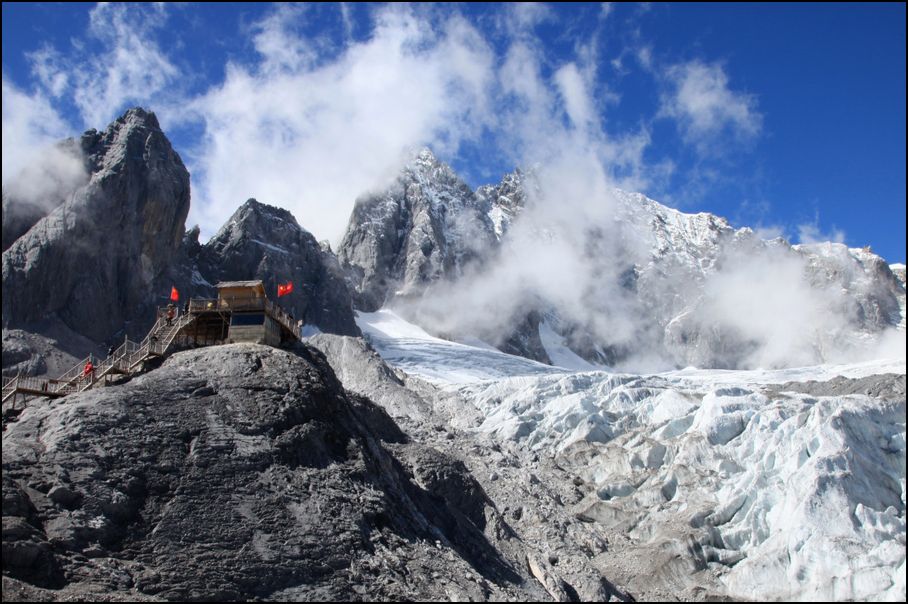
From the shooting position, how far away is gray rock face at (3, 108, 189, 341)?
9675 cm

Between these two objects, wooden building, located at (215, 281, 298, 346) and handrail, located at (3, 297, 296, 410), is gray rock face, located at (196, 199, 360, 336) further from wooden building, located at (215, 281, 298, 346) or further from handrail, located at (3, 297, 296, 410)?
wooden building, located at (215, 281, 298, 346)

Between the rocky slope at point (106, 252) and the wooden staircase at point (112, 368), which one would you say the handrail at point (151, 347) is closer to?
the wooden staircase at point (112, 368)

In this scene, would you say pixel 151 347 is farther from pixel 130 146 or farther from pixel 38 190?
pixel 130 146

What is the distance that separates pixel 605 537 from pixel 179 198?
2717 inches

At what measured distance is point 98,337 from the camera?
328 feet

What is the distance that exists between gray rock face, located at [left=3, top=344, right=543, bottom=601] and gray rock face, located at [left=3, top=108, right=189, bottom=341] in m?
54.5

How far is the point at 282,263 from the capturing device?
146625 mm

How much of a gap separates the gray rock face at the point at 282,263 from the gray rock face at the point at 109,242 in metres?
14.3

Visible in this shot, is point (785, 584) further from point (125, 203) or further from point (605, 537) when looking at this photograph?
point (125, 203)

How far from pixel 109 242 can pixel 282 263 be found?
42.7m

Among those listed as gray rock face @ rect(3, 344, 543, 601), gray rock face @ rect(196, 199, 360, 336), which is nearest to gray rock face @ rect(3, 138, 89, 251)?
gray rock face @ rect(196, 199, 360, 336)

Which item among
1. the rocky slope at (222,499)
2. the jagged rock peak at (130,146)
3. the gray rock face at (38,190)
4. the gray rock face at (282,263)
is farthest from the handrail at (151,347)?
the gray rock face at (282,263)

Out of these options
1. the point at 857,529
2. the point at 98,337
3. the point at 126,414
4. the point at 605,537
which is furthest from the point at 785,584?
the point at 98,337

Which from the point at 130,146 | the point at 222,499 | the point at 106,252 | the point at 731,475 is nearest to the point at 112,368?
the point at 222,499
